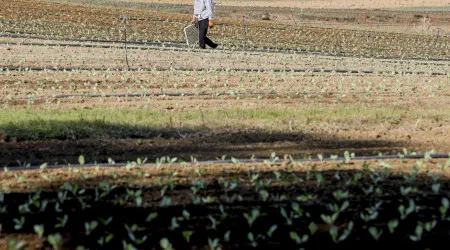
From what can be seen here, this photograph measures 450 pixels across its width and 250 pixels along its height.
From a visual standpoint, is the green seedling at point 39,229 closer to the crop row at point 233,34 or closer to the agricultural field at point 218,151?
the agricultural field at point 218,151

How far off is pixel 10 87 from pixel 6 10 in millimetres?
21951

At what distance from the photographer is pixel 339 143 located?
1064cm

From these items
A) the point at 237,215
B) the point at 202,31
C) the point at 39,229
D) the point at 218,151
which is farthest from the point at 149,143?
the point at 202,31

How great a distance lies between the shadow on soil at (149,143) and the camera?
31.8 feet

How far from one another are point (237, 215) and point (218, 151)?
9.67ft

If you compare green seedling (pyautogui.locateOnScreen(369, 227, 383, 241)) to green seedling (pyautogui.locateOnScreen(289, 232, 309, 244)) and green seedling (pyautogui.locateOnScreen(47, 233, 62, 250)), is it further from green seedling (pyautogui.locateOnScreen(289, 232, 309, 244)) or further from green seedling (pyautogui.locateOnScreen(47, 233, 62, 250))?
green seedling (pyautogui.locateOnScreen(47, 233, 62, 250))

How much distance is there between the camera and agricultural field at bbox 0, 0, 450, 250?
6711 millimetres

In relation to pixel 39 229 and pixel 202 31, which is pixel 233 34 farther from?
pixel 39 229

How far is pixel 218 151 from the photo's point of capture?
391 inches

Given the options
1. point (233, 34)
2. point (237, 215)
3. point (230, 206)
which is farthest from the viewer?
point (233, 34)

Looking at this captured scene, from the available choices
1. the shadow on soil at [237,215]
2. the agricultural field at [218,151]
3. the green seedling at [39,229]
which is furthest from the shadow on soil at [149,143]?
the green seedling at [39,229]

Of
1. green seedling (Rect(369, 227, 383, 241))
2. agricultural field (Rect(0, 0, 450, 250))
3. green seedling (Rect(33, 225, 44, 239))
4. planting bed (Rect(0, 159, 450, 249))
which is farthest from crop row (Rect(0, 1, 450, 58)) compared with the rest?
green seedling (Rect(33, 225, 44, 239))

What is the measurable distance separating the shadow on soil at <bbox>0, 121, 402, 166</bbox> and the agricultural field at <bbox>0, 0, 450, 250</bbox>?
0.02 meters

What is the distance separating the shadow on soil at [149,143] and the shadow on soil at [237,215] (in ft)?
4.86
